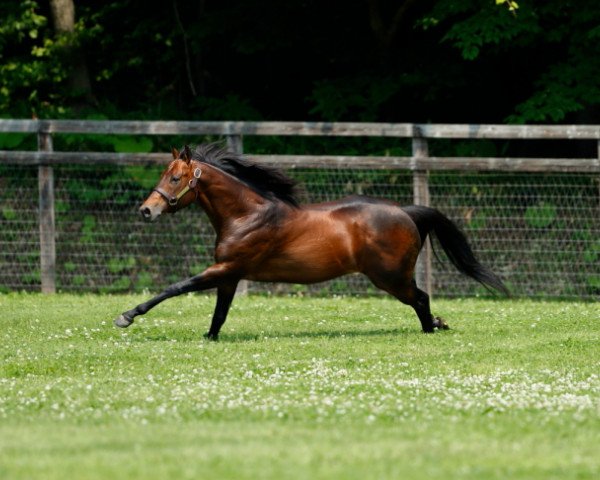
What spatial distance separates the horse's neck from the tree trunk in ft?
30.0

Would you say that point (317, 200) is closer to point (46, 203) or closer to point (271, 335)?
point (46, 203)

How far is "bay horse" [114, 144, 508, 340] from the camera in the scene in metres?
13.1

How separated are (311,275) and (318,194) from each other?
4.71 metres

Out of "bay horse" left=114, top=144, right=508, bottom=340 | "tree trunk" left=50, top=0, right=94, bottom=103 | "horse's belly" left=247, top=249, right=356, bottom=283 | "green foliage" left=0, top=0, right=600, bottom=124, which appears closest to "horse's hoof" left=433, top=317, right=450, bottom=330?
"bay horse" left=114, top=144, right=508, bottom=340

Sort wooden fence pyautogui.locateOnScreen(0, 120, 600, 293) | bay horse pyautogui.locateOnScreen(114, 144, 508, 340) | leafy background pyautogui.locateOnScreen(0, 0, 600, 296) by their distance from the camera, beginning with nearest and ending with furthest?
bay horse pyautogui.locateOnScreen(114, 144, 508, 340) < wooden fence pyautogui.locateOnScreen(0, 120, 600, 293) < leafy background pyautogui.locateOnScreen(0, 0, 600, 296)

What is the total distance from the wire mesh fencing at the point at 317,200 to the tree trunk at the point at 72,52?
4023 millimetres

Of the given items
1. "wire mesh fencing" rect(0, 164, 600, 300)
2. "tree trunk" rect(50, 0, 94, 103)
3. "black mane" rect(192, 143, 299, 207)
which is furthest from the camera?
"tree trunk" rect(50, 0, 94, 103)

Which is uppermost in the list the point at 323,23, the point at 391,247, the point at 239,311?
the point at 323,23

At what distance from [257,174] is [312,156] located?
376cm

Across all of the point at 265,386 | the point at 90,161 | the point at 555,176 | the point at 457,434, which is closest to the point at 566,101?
the point at 555,176

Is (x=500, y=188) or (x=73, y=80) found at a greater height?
(x=73, y=80)

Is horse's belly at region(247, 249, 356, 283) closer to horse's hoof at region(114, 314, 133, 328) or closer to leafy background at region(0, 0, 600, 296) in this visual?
horse's hoof at region(114, 314, 133, 328)

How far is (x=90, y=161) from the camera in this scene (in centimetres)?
1770

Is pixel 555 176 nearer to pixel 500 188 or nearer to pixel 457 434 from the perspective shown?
pixel 500 188
